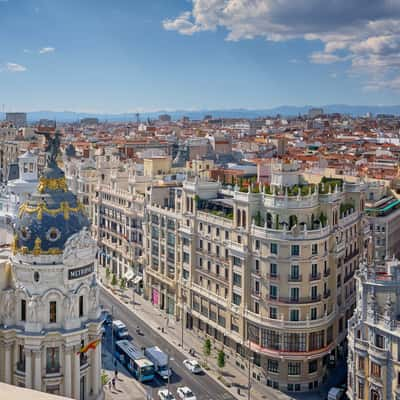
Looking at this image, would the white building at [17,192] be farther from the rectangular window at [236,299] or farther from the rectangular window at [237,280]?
the rectangular window at [236,299]

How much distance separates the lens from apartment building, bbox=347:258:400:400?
218 feet

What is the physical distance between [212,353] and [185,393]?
15253 mm

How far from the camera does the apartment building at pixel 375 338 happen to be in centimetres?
6631

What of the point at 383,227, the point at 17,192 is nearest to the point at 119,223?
the point at 17,192

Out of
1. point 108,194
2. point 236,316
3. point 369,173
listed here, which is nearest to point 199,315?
point 236,316

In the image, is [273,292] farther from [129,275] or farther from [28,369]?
[129,275]

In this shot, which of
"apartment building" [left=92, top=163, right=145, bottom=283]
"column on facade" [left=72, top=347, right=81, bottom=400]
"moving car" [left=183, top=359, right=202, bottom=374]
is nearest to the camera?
"column on facade" [left=72, top=347, right=81, bottom=400]

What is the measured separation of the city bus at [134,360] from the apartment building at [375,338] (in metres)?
28.6

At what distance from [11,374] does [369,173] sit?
386ft

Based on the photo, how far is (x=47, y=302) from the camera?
179 feet

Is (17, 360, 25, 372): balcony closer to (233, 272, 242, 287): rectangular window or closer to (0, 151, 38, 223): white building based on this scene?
(0, 151, 38, 223): white building

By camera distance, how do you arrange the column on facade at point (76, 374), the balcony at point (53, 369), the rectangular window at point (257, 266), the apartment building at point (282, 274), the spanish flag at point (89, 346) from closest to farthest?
the balcony at point (53, 369)
the column on facade at point (76, 374)
the spanish flag at point (89, 346)
the apartment building at point (282, 274)
the rectangular window at point (257, 266)

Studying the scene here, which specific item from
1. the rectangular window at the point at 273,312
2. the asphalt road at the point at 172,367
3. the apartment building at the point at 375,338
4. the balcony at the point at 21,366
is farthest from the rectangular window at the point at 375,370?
the balcony at the point at 21,366

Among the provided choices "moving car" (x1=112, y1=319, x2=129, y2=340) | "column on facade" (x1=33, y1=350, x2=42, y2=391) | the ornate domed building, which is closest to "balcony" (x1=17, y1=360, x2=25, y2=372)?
the ornate domed building
